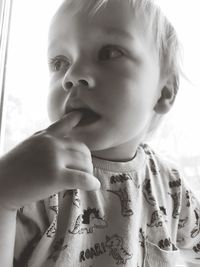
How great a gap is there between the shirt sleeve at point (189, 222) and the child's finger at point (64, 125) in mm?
378

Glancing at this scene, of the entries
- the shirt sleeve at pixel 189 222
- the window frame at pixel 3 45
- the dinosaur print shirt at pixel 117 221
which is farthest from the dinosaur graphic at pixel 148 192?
the window frame at pixel 3 45

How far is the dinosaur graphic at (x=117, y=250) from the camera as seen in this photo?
24.5 inches

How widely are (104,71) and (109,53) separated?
0.04m

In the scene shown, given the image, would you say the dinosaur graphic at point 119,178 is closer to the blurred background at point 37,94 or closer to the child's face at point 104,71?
the child's face at point 104,71

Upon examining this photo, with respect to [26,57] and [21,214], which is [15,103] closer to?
[26,57]

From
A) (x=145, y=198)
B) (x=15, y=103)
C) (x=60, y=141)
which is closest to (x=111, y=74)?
(x=60, y=141)

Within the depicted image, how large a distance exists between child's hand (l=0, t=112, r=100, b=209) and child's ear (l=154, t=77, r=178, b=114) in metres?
0.30

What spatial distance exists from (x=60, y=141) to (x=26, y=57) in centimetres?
59

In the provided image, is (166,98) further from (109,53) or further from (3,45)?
(3,45)

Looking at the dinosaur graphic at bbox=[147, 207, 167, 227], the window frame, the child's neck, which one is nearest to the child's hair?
the child's neck

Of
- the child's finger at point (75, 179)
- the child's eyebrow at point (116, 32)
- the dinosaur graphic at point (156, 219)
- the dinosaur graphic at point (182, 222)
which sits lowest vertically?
the dinosaur graphic at point (182, 222)

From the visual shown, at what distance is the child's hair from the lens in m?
0.63

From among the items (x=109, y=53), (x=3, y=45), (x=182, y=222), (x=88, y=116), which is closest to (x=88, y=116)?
(x=88, y=116)

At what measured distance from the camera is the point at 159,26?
27.2 inches
